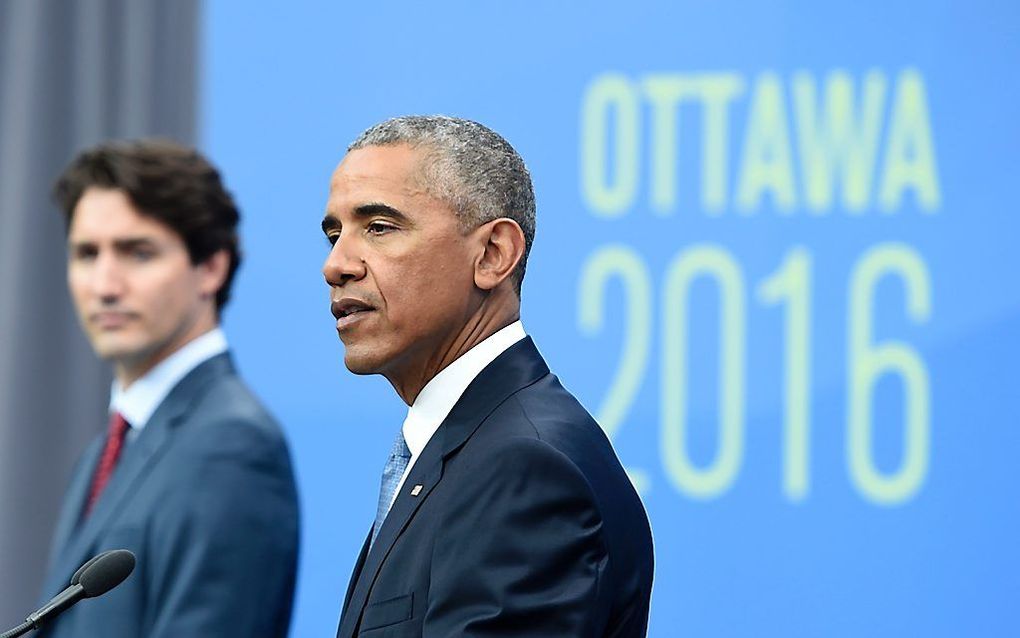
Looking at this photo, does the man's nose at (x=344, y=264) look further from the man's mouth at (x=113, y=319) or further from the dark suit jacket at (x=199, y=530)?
the man's mouth at (x=113, y=319)

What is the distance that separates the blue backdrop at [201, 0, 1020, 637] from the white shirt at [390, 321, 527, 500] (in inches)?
60.7

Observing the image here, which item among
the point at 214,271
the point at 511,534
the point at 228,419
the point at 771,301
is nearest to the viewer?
the point at 511,534

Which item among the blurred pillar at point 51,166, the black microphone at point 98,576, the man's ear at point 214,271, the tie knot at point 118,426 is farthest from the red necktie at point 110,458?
the black microphone at point 98,576

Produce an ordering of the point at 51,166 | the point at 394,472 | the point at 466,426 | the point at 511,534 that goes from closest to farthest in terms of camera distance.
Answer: the point at 511,534
the point at 466,426
the point at 394,472
the point at 51,166

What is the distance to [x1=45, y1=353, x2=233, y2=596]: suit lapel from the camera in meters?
2.52

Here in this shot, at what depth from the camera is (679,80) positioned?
127 inches

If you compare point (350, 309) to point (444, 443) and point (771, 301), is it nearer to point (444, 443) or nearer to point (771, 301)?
point (444, 443)

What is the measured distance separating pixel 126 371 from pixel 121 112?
4.14 ft

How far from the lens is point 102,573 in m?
1.58

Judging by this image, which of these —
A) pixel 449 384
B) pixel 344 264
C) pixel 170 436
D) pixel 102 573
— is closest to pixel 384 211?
pixel 344 264

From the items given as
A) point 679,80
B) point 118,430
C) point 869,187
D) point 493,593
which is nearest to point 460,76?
point 679,80

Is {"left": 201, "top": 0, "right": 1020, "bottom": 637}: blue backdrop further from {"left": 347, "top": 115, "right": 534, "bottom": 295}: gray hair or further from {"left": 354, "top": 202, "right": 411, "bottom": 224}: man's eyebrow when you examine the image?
{"left": 354, "top": 202, "right": 411, "bottom": 224}: man's eyebrow

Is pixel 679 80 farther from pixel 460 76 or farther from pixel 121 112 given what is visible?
pixel 121 112

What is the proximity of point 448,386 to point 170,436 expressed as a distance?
3.43ft
